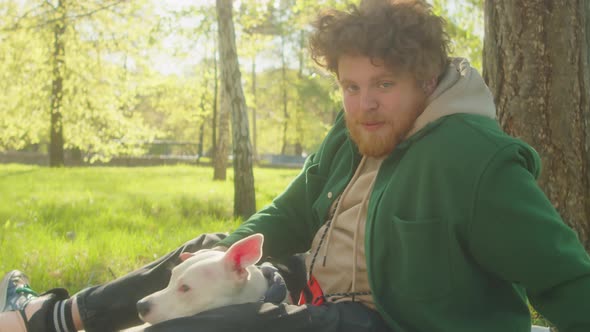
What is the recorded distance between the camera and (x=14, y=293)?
295 cm

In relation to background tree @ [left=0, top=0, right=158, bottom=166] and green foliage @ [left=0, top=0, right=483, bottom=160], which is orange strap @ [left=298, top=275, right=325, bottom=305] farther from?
background tree @ [left=0, top=0, right=158, bottom=166]

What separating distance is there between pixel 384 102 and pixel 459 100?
1.05ft

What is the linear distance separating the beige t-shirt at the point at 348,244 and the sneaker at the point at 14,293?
1.45m

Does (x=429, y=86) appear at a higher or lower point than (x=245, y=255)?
higher

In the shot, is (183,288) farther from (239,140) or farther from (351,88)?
(239,140)

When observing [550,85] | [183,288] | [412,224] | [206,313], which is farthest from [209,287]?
[550,85]

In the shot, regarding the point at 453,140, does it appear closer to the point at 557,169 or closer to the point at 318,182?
the point at 318,182

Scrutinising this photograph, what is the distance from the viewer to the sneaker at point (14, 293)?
283 centimetres

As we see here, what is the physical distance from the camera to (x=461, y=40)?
1230cm

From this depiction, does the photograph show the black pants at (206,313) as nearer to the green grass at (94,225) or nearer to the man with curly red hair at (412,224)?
the man with curly red hair at (412,224)

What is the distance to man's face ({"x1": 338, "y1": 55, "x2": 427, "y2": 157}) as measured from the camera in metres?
2.47

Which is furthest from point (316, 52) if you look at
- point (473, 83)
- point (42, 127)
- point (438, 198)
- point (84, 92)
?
point (42, 127)

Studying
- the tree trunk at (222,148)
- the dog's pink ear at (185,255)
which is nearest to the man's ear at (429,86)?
the dog's pink ear at (185,255)

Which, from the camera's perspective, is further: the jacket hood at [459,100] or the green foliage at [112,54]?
the green foliage at [112,54]
